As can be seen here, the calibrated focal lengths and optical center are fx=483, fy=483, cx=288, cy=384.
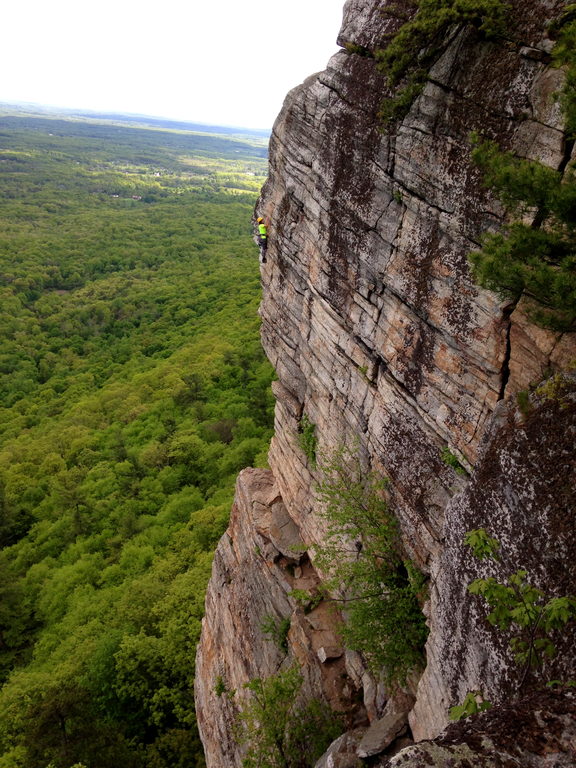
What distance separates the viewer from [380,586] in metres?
10.4

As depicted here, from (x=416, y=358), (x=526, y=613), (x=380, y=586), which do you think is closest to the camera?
(x=526, y=613)

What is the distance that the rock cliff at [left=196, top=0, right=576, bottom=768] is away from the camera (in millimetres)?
5902

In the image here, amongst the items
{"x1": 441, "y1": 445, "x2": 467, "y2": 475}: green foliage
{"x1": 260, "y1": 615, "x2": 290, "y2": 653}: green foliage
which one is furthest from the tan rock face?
{"x1": 441, "y1": 445, "x2": 467, "y2": 475}: green foliage

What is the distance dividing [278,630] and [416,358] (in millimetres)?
9500

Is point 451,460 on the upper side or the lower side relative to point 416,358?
lower

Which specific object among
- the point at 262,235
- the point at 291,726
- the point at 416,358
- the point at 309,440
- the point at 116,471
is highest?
the point at 262,235

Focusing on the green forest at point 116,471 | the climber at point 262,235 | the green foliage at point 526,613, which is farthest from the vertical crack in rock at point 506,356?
the green forest at point 116,471

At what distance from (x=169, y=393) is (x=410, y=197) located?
4106 cm

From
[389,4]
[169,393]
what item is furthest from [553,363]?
[169,393]

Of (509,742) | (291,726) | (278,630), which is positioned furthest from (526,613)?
(278,630)

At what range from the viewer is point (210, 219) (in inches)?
4437

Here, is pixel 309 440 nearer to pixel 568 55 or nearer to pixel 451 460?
pixel 451 460

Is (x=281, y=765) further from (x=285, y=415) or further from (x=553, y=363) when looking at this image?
(x=553, y=363)

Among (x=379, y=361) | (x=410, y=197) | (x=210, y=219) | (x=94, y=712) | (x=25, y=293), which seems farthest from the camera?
(x=210, y=219)
